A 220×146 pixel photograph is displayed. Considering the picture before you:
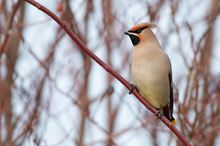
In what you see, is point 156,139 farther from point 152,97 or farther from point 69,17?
point 69,17

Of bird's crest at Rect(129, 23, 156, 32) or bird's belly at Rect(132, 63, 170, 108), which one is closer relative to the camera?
bird's belly at Rect(132, 63, 170, 108)

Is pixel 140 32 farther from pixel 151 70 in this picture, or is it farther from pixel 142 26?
pixel 151 70

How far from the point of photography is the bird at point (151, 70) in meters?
4.71

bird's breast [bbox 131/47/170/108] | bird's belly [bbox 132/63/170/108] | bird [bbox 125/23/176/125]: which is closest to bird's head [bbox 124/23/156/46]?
bird [bbox 125/23/176/125]

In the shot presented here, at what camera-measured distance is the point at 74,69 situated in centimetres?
722

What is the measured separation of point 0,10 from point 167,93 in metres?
2.03

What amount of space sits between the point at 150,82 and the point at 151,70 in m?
0.11

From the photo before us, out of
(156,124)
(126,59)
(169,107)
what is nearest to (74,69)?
(126,59)

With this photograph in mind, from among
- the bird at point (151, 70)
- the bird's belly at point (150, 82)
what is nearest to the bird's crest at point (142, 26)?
the bird at point (151, 70)

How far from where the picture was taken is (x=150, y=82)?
4.71 metres

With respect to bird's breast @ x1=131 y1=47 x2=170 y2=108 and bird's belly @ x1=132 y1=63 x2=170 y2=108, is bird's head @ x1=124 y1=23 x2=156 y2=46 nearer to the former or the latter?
bird's breast @ x1=131 y1=47 x2=170 y2=108

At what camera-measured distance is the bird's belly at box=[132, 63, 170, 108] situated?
4.69 metres

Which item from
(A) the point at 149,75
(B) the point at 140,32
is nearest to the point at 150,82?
(A) the point at 149,75

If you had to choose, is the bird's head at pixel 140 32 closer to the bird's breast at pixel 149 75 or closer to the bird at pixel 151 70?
the bird at pixel 151 70
